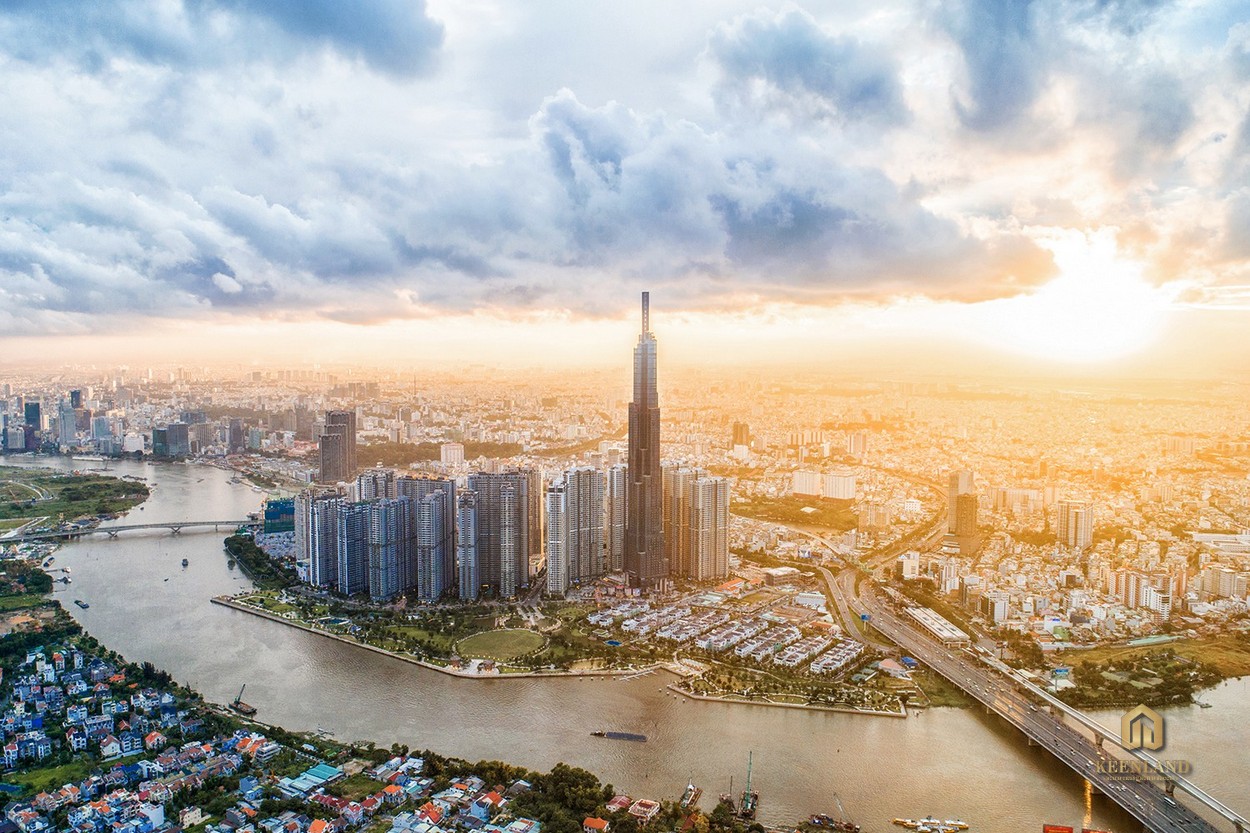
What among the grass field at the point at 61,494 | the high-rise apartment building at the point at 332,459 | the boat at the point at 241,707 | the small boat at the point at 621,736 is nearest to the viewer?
the small boat at the point at 621,736

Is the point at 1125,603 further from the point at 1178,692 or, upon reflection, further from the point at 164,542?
the point at 164,542

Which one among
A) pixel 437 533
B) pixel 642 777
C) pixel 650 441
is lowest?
pixel 642 777

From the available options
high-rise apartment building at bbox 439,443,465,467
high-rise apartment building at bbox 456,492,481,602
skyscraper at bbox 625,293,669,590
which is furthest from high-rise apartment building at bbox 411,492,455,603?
high-rise apartment building at bbox 439,443,465,467

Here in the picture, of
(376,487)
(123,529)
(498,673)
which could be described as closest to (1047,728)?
(498,673)

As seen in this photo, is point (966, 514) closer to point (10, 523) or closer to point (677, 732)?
point (677, 732)

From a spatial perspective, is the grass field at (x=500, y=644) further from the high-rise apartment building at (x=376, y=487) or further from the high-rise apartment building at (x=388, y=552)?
the high-rise apartment building at (x=376, y=487)

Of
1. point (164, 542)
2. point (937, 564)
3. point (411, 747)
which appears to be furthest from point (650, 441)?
point (164, 542)

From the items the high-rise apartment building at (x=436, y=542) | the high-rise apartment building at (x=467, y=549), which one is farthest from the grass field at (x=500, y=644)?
the high-rise apartment building at (x=436, y=542)
